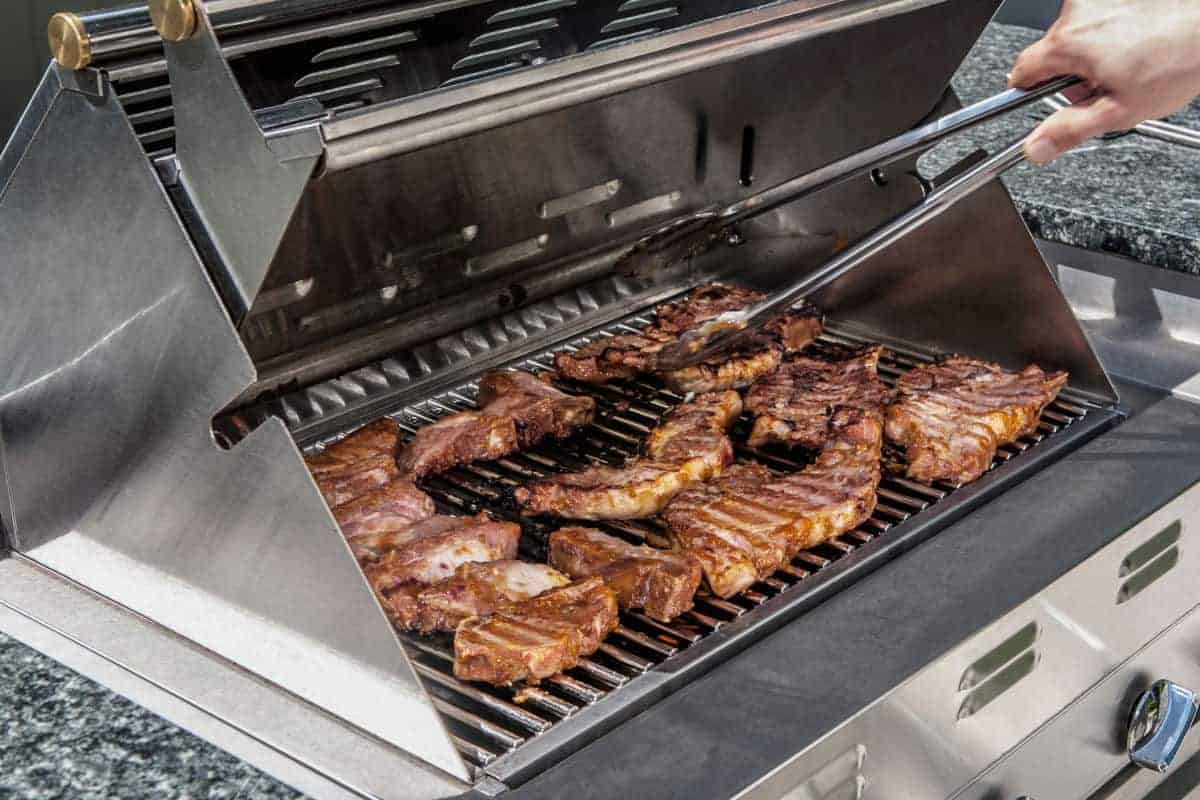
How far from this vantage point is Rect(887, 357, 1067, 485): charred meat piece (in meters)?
2.04

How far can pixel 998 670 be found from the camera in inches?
66.5

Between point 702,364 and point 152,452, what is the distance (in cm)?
106

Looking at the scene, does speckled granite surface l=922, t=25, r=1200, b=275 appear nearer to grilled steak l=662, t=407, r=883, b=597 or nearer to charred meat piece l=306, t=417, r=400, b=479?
grilled steak l=662, t=407, r=883, b=597

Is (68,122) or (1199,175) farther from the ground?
(68,122)

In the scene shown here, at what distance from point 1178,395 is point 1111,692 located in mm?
547

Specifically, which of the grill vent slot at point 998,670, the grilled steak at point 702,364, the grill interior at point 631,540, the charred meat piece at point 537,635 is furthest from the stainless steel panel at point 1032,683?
the grilled steak at point 702,364

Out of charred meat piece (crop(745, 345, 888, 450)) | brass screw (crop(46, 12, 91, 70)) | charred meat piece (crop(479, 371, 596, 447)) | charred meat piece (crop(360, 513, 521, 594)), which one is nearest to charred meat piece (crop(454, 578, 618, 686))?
charred meat piece (crop(360, 513, 521, 594))

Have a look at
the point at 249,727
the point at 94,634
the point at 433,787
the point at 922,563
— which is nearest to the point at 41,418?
the point at 94,634

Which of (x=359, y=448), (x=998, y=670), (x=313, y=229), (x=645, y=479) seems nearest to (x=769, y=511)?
(x=645, y=479)

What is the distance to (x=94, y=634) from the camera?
1.53m

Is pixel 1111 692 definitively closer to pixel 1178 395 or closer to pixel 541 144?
pixel 1178 395

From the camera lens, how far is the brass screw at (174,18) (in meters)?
1.30

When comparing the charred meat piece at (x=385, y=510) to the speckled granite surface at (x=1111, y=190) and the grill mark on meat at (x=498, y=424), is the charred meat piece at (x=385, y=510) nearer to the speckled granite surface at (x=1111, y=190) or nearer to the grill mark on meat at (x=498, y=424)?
the grill mark on meat at (x=498, y=424)

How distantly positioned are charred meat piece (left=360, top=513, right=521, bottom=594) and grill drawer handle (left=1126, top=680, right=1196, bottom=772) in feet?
3.04
